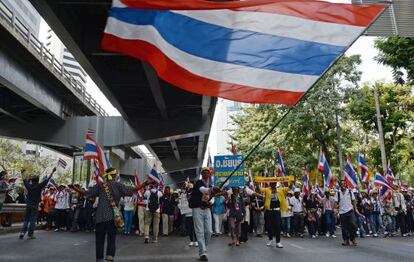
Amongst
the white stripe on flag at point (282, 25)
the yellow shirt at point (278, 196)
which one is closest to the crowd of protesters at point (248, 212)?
the yellow shirt at point (278, 196)

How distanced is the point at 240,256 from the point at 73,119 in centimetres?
2334

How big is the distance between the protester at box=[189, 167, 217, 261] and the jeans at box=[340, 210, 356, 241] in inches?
219

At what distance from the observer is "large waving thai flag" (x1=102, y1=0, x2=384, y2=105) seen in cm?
591

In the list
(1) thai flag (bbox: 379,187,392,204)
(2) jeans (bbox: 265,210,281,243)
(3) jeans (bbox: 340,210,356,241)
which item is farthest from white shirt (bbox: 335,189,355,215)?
(1) thai flag (bbox: 379,187,392,204)

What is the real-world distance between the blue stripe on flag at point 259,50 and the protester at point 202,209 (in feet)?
13.2

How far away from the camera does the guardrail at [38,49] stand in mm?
18859

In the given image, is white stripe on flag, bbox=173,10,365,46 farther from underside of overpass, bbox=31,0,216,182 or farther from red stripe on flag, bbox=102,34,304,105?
underside of overpass, bbox=31,0,216,182

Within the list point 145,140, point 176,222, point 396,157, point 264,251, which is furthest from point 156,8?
point 396,157

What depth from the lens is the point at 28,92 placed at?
23.2 meters

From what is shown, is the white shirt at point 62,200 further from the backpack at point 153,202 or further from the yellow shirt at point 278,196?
the yellow shirt at point 278,196

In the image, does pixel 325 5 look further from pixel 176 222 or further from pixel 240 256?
pixel 176 222

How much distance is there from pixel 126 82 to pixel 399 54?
14146 mm

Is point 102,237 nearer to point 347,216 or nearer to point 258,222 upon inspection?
point 347,216

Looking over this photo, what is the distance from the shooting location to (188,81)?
5.98m
